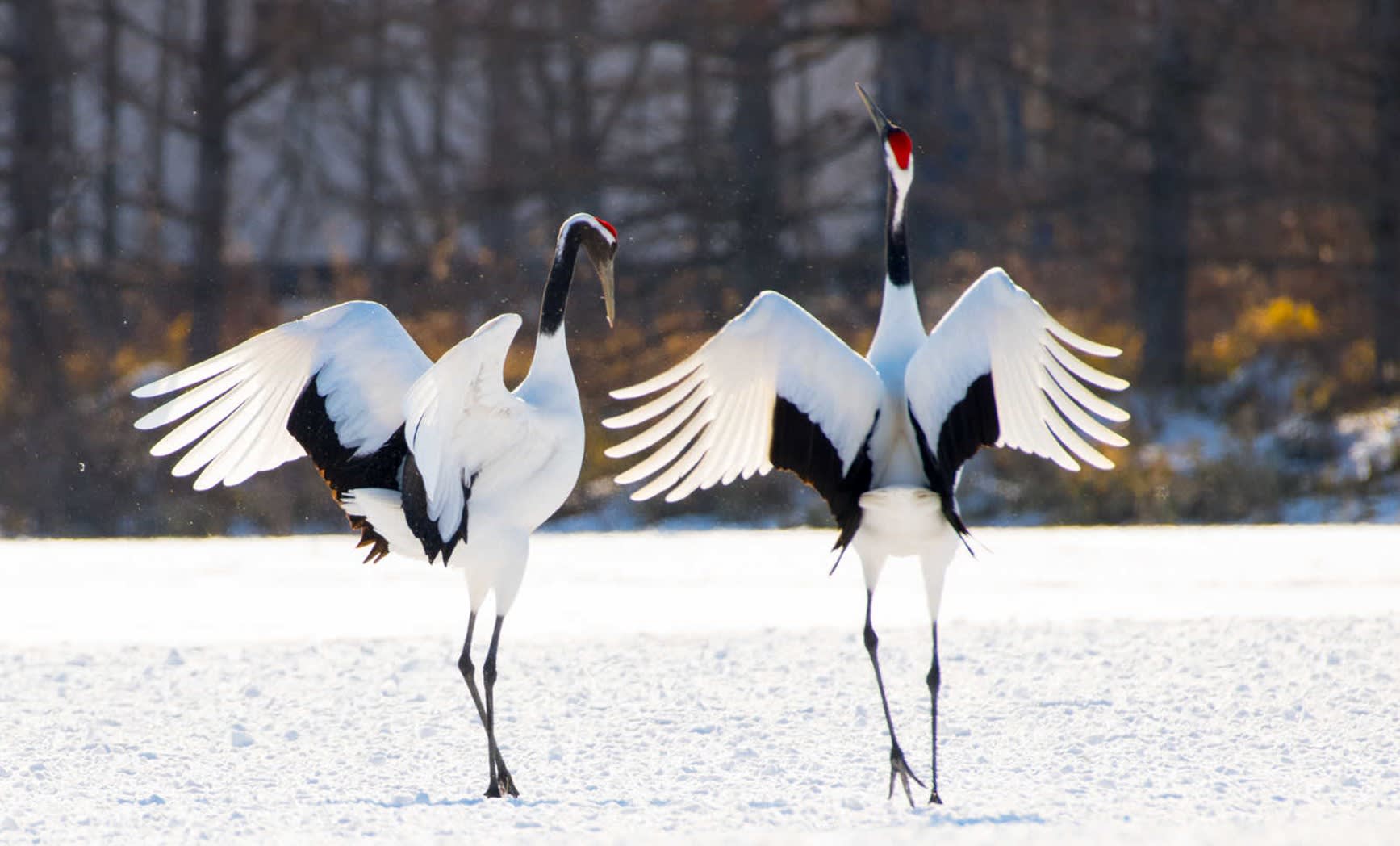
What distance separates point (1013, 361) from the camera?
5723 millimetres

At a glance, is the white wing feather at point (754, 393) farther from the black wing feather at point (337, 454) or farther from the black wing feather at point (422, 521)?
the black wing feather at point (337, 454)

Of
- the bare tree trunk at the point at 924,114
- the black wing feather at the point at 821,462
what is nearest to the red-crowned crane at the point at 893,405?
the black wing feather at the point at 821,462

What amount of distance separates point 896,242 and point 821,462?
721 mm

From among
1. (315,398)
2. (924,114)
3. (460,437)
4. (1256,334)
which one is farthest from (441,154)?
(460,437)

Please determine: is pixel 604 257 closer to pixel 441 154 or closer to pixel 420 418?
pixel 420 418

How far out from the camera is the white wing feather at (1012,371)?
555 centimetres

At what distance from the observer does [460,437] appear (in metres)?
5.76

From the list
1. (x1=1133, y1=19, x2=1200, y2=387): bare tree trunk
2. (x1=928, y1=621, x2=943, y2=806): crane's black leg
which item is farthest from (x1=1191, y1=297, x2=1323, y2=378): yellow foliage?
(x1=928, y1=621, x2=943, y2=806): crane's black leg

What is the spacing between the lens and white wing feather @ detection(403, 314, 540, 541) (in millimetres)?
5293

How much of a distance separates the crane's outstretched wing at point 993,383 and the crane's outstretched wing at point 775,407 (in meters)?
0.20

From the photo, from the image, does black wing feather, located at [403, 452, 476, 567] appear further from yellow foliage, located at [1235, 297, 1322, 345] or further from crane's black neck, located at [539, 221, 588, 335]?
yellow foliage, located at [1235, 297, 1322, 345]

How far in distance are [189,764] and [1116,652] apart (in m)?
3.74

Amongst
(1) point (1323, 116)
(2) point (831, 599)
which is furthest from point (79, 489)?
(1) point (1323, 116)

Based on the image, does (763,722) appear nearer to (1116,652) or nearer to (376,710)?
(376,710)
